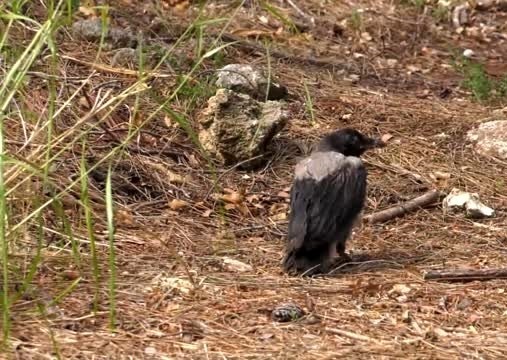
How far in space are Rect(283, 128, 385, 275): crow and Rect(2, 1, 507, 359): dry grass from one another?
12cm

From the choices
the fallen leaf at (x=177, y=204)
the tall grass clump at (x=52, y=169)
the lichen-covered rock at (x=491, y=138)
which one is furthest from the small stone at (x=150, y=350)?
the lichen-covered rock at (x=491, y=138)

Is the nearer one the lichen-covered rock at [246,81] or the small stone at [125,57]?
the lichen-covered rock at [246,81]

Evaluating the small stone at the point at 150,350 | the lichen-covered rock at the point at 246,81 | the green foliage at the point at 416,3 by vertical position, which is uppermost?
the lichen-covered rock at the point at 246,81

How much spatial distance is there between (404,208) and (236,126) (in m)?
1.10

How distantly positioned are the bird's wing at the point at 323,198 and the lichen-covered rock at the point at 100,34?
2.45m

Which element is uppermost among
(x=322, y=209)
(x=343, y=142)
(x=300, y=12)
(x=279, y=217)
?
(x=343, y=142)

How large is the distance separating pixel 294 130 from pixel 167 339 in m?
3.05

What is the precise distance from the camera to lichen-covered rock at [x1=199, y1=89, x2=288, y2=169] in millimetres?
6426

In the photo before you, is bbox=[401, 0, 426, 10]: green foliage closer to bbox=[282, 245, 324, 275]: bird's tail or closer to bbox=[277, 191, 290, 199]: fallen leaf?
bbox=[277, 191, 290, 199]: fallen leaf

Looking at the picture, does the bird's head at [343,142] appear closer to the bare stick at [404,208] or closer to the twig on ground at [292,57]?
the bare stick at [404,208]

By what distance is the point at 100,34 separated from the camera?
7352 mm

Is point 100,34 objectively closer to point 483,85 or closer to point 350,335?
point 483,85

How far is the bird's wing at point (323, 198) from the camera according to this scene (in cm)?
509

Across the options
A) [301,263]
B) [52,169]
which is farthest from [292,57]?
[301,263]
